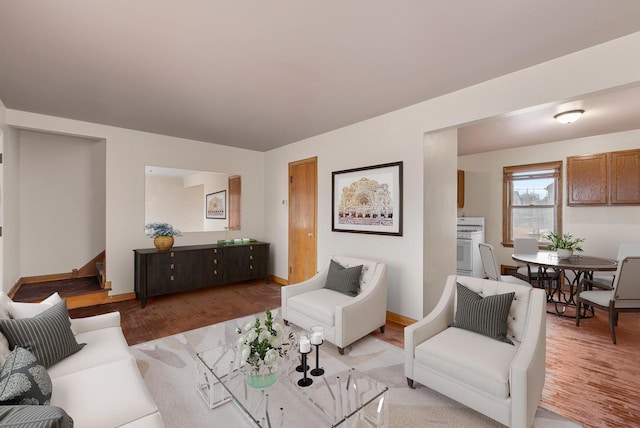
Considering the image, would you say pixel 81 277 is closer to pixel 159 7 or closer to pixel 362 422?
pixel 159 7

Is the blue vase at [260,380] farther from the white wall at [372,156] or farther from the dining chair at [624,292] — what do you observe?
the dining chair at [624,292]

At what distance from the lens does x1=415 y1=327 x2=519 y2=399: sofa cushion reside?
1802 mm

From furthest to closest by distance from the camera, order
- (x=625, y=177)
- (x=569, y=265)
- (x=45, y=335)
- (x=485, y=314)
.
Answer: (x=625, y=177), (x=569, y=265), (x=485, y=314), (x=45, y=335)

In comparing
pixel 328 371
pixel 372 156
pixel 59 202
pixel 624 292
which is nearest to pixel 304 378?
pixel 328 371

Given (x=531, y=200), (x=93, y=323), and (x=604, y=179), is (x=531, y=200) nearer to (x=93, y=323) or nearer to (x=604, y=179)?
(x=604, y=179)

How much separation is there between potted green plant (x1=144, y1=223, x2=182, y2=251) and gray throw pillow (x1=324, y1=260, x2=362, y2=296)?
102 inches

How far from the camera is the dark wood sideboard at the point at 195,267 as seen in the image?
427 cm

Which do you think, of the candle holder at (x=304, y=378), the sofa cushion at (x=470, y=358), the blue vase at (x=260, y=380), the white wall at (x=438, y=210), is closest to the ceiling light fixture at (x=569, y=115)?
the white wall at (x=438, y=210)

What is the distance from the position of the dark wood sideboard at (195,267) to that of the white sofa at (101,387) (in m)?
2.13

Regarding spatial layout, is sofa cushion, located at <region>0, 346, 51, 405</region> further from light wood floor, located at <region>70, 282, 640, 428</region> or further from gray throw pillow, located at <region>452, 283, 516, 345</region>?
gray throw pillow, located at <region>452, 283, 516, 345</region>

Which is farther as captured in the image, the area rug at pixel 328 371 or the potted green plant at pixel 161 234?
the potted green plant at pixel 161 234

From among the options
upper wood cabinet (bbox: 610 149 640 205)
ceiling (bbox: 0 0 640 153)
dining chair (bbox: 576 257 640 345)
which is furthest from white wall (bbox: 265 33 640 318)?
upper wood cabinet (bbox: 610 149 640 205)

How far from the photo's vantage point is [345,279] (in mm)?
3395

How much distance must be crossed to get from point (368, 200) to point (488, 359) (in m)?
2.38
